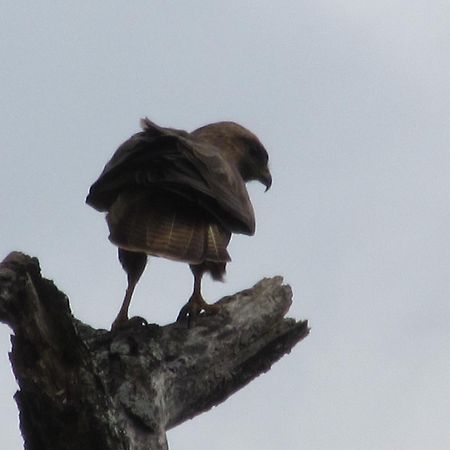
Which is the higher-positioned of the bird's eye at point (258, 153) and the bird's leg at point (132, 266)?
the bird's eye at point (258, 153)

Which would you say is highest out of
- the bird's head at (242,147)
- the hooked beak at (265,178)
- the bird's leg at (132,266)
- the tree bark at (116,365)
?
the bird's head at (242,147)

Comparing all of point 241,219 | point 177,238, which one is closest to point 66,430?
point 177,238

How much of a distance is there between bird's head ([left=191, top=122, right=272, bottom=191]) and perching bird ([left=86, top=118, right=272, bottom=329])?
1.87 metres

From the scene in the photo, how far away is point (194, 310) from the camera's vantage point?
7.16 meters

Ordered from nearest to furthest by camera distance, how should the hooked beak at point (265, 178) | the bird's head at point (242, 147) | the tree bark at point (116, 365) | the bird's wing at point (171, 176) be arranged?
the tree bark at point (116, 365) → the bird's wing at point (171, 176) → the bird's head at point (242, 147) → the hooked beak at point (265, 178)

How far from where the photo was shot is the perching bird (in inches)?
287

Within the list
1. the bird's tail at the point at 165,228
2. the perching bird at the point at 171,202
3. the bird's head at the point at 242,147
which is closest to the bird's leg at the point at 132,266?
the perching bird at the point at 171,202

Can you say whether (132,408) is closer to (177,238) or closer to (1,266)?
(1,266)

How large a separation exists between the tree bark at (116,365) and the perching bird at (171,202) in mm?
408

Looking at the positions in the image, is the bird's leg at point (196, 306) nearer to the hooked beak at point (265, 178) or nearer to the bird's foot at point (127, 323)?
the bird's foot at point (127, 323)

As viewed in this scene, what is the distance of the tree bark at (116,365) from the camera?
4.97 meters

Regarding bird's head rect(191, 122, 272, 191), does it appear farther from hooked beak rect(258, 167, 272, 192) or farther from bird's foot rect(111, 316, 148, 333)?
bird's foot rect(111, 316, 148, 333)

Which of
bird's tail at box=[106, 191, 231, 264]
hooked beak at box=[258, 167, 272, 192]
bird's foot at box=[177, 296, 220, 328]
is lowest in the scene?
bird's foot at box=[177, 296, 220, 328]

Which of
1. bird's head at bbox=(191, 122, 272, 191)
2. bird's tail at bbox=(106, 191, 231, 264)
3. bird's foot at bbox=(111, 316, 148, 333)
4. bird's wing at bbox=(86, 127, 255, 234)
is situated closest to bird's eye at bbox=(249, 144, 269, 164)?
bird's head at bbox=(191, 122, 272, 191)
